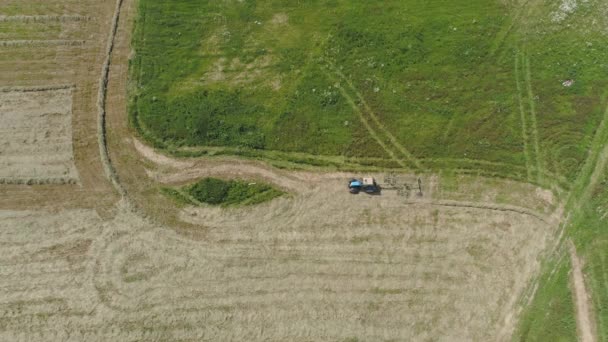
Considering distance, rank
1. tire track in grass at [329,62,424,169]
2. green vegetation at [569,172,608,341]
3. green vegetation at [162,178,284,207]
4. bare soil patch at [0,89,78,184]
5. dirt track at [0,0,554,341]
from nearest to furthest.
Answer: green vegetation at [569,172,608,341] < dirt track at [0,0,554,341] < green vegetation at [162,178,284,207] < bare soil patch at [0,89,78,184] < tire track in grass at [329,62,424,169]

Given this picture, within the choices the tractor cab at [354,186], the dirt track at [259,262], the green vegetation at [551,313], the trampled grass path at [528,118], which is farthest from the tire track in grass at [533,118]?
the tractor cab at [354,186]

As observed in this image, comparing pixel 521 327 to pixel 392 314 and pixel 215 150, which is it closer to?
pixel 392 314

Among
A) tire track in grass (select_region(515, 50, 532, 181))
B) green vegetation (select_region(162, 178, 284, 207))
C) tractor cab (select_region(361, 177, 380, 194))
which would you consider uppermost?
tire track in grass (select_region(515, 50, 532, 181))

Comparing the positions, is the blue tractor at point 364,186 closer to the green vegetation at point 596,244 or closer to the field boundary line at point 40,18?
the green vegetation at point 596,244

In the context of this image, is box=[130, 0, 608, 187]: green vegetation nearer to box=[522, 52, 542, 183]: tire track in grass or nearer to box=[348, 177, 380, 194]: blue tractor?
box=[522, 52, 542, 183]: tire track in grass

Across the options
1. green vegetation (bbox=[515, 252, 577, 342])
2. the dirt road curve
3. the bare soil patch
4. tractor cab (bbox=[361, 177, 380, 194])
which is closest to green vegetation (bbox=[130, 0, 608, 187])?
tractor cab (bbox=[361, 177, 380, 194])

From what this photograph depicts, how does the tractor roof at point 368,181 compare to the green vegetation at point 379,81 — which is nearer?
the tractor roof at point 368,181
